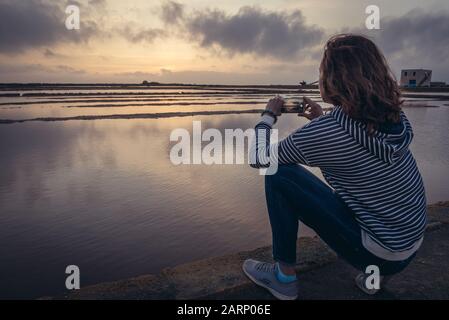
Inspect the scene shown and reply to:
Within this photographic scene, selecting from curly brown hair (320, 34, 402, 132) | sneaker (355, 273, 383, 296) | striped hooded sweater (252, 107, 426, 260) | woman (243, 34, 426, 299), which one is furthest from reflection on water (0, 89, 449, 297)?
curly brown hair (320, 34, 402, 132)

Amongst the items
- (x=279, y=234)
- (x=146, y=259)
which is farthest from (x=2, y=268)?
(x=279, y=234)

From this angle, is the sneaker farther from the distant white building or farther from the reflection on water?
the distant white building

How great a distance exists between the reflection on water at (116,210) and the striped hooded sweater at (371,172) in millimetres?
2043

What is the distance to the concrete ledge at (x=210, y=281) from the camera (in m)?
2.78

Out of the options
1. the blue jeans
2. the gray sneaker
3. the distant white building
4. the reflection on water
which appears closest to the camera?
the blue jeans

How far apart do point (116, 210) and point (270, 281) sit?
2.89m

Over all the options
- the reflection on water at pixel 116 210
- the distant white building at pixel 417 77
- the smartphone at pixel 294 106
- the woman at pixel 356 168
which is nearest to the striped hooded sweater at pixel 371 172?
the woman at pixel 356 168

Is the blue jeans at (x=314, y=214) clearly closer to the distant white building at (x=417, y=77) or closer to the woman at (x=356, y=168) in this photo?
the woman at (x=356, y=168)

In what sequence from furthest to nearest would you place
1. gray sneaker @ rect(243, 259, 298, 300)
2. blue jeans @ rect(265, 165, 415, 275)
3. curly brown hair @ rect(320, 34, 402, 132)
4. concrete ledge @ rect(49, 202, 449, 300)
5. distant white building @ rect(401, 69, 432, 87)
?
distant white building @ rect(401, 69, 432, 87), concrete ledge @ rect(49, 202, 449, 300), gray sneaker @ rect(243, 259, 298, 300), blue jeans @ rect(265, 165, 415, 275), curly brown hair @ rect(320, 34, 402, 132)

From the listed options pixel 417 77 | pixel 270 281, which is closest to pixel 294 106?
pixel 270 281

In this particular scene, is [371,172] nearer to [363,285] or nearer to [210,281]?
[363,285]

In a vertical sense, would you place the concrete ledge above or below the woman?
below

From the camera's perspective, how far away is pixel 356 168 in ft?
→ 7.16

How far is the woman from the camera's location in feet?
6.94
